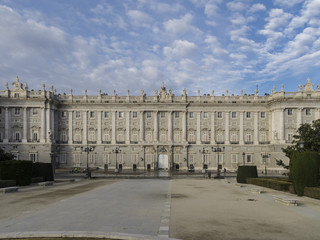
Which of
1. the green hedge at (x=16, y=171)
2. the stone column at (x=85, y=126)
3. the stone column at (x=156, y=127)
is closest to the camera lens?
the green hedge at (x=16, y=171)

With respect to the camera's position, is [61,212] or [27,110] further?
[27,110]

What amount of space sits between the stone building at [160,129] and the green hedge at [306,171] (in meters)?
44.4

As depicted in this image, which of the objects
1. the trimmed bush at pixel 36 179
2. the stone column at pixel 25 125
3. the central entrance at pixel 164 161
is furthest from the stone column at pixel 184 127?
the trimmed bush at pixel 36 179

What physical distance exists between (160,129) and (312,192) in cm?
4954

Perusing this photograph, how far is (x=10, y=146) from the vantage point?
66.1 m

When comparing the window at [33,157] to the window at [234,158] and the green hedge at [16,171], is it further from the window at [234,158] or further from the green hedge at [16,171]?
the window at [234,158]

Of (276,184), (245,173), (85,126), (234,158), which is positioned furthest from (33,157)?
(276,184)

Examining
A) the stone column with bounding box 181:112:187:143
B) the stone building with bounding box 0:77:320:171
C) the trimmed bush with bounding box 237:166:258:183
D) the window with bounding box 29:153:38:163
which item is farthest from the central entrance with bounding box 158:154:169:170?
the trimmed bush with bounding box 237:166:258:183

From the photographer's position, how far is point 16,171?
101 feet

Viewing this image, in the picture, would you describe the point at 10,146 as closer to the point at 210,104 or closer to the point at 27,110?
the point at 27,110

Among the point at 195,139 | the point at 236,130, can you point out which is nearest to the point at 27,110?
the point at 195,139

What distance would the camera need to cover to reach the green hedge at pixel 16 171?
30469mm

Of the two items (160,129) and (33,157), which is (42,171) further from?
(160,129)

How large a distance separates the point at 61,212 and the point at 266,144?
60.2 meters
